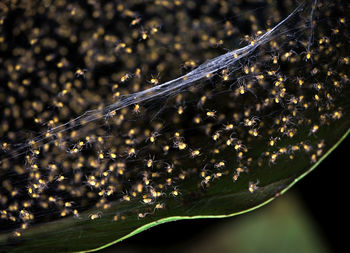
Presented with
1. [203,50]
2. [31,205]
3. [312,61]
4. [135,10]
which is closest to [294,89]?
[312,61]

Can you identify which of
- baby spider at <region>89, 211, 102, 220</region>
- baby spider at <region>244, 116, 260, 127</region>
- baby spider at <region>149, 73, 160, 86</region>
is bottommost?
baby spider at <region>89, 211, 102, 220</region>

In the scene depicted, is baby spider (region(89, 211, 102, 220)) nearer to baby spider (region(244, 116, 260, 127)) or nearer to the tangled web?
the tangled web

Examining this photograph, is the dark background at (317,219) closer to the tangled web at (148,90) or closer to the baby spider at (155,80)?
the tangled web at (148,90)

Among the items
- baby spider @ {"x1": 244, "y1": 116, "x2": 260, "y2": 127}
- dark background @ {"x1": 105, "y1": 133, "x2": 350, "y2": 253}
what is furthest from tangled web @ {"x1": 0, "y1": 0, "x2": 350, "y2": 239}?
dark background @ {"x1": 105, "y1": 133, "x2": 350, "y2": 253}

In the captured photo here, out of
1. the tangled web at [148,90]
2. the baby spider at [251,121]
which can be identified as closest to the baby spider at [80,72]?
the tangled web at [148,90]

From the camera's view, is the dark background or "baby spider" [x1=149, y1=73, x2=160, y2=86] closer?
"baby spider" [x1=149, y1=73, x2=160, y2=86]

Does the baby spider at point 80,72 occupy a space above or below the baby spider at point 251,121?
above

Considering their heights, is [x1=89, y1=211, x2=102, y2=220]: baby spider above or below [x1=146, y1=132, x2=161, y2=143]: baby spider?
below

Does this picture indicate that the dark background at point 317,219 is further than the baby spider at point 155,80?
Yes

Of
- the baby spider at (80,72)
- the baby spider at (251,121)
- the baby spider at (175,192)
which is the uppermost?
the baby spider at (80,72)
